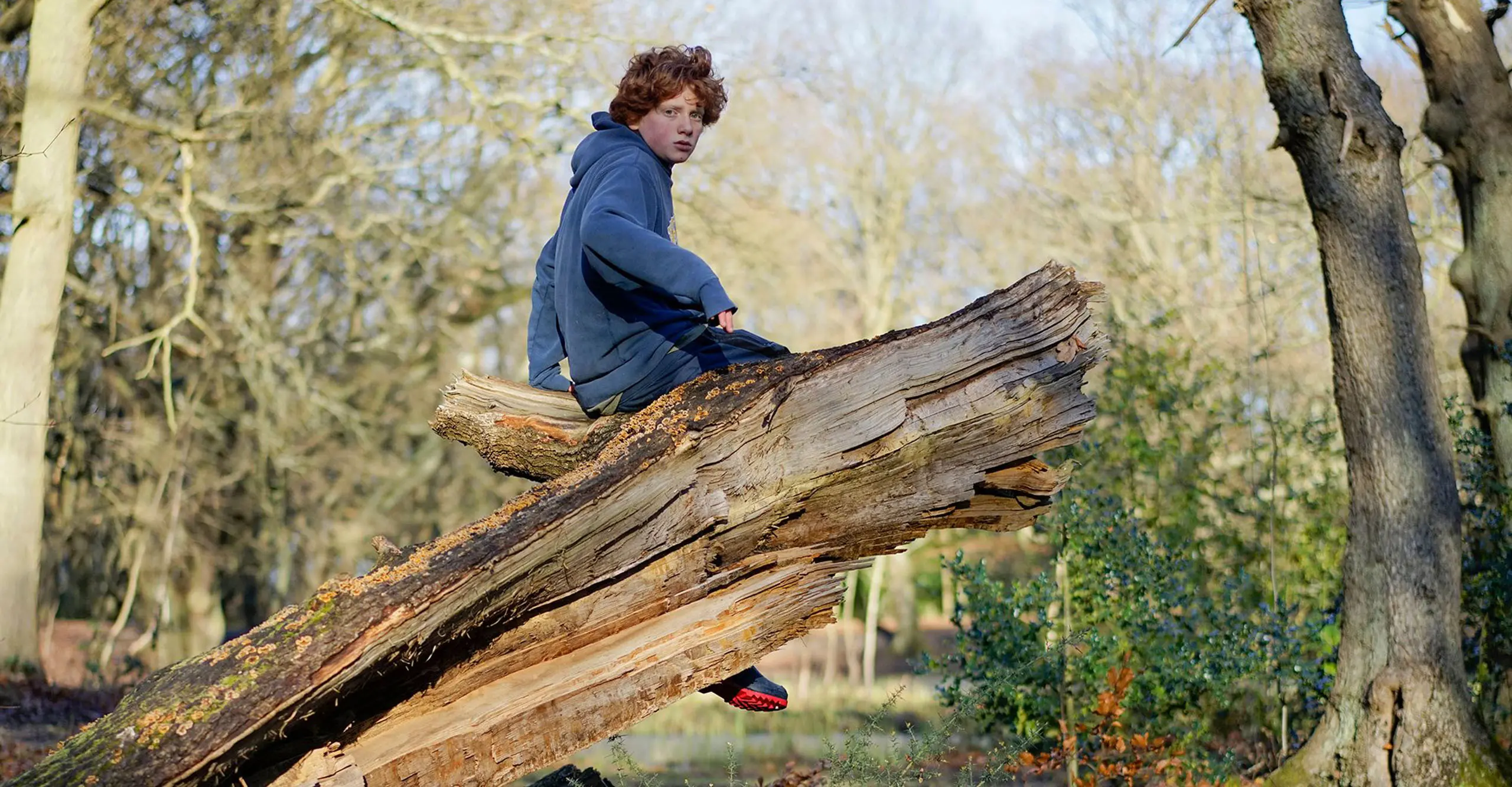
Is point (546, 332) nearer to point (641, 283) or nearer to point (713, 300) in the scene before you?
point (641, 283)

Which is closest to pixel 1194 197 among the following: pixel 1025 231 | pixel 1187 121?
pixel 1187 121

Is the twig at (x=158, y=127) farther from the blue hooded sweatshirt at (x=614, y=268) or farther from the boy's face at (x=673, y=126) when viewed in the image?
the boy's face at (x=673, y=126)

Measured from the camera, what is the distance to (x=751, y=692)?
14.8 feet

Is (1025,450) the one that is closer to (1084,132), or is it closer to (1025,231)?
(1084,132)

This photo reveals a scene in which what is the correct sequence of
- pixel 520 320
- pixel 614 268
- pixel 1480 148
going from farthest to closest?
pixel 520 320
pixel 1480 148
pixel 614 268

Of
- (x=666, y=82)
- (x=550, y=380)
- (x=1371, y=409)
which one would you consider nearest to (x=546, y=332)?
(x=550, y=380)

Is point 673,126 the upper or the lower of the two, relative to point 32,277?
lower

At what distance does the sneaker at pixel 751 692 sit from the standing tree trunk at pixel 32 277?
8191mm

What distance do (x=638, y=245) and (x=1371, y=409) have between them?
407cm

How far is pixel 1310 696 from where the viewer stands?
731 centimetres

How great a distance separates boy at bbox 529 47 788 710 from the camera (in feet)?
14.0

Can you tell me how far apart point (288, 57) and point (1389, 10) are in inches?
491

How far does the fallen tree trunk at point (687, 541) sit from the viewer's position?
11.9ft

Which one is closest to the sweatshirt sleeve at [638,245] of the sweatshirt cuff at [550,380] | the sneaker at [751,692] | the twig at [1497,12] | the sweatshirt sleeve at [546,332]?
the sweatshirt sleeve at [546,332]
